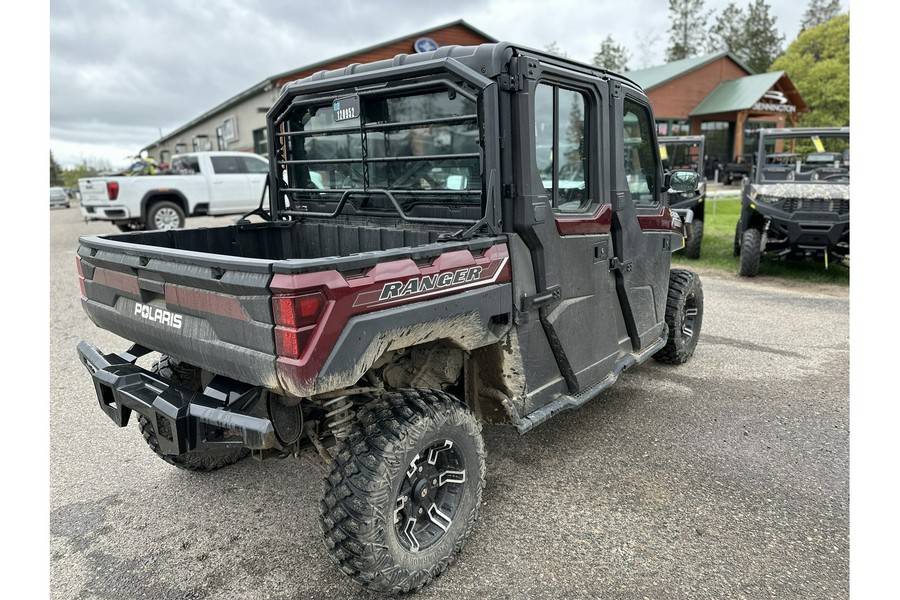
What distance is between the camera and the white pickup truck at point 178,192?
41.2 ft

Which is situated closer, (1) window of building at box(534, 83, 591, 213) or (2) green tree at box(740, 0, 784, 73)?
(1) window of building at box(534, 83, 591, 213)

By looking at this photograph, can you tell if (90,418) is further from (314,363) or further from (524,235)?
(524,235)

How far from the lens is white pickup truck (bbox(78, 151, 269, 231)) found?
12.6 m

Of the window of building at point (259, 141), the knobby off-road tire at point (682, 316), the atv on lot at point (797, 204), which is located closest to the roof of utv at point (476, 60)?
the knobby off-road tire at point (682, 316)

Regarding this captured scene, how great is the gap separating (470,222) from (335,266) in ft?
3.61

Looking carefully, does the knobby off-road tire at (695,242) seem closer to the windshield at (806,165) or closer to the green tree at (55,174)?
the windshield at (806,165)

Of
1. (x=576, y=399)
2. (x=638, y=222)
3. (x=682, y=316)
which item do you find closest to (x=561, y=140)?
(x=638, y=222)

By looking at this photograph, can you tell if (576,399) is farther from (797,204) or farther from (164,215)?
(164,215)

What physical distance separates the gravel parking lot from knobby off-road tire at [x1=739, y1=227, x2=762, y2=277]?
14.2 ft

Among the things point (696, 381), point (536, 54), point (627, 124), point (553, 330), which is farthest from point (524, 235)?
point (696, 381)

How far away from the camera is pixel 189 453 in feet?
10.7

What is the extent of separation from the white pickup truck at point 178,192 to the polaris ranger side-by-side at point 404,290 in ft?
30.1

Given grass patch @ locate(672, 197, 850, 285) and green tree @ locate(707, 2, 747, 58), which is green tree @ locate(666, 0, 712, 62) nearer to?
green tree @ locate(707, 2, 747, 58)

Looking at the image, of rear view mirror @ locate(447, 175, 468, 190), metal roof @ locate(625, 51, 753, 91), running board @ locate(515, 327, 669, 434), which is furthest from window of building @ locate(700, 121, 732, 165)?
rear view mirror @ locate(447, 175, 468, 190)
